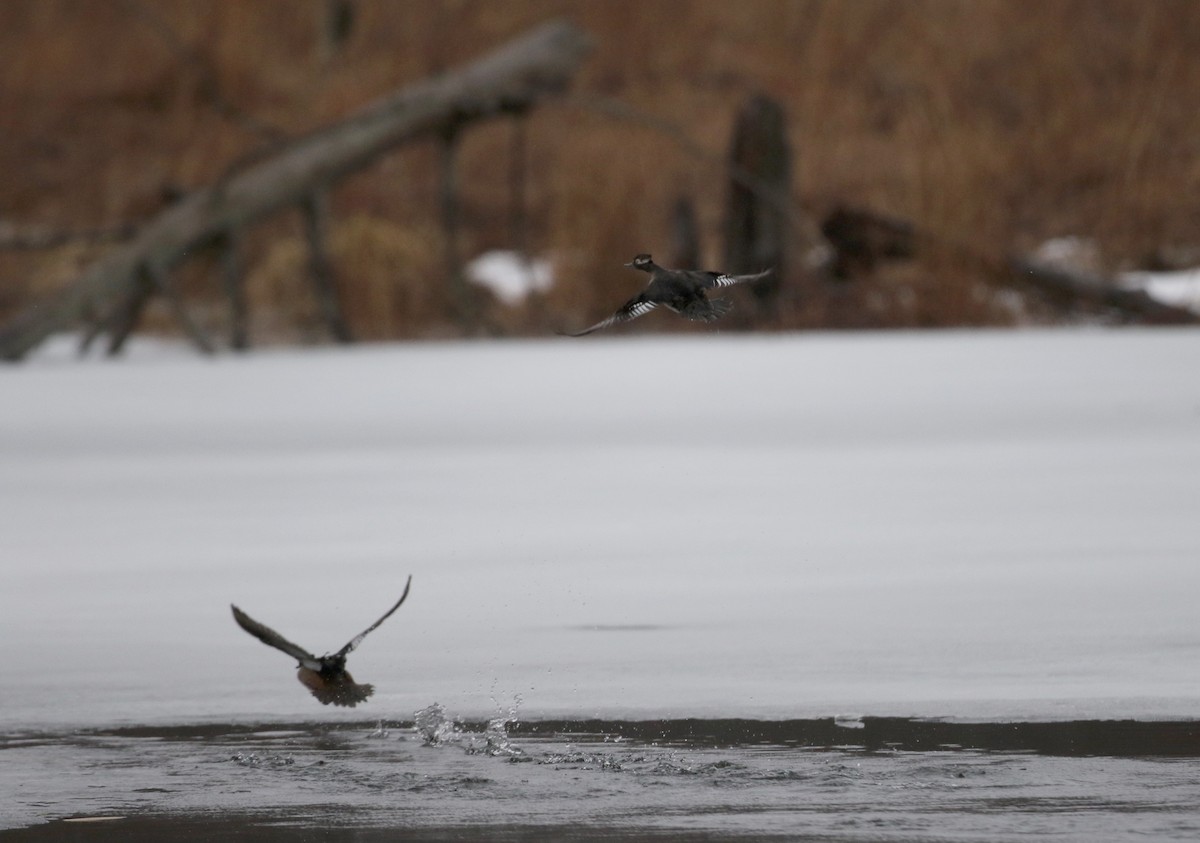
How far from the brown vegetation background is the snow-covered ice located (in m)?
2.87

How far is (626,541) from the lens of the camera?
3.67 m

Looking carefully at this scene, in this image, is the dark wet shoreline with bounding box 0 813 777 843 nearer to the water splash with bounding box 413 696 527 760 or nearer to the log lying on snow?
the water splash with bounding box 413 696 527 760

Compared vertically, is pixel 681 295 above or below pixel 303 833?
above

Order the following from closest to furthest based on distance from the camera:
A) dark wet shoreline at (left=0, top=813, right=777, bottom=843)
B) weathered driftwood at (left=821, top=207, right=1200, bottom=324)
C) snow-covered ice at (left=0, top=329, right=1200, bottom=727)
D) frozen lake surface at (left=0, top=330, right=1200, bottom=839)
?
dark wet shoreline at (left=0, top=813, right=777, bottom=843)
frozen lake surface at (left=0, top=330, right=1200, bottom=839)
snow-covered ice at (left=0, top=329, right=1200, bottom=727)
weathered driftwood at (left=821, top=207, right=1200, bottom=324)

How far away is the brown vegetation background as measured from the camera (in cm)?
923

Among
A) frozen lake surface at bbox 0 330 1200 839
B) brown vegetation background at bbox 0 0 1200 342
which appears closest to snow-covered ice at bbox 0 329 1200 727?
frozen lake surface at bbox 0 330 1200 839

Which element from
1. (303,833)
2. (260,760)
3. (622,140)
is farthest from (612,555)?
(622,140)

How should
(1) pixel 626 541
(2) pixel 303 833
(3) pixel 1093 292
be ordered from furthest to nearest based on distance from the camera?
(3) pixel 1093 292 < (1) pixel 626 541 < (2) pixel 303 833

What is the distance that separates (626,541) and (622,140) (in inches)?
291

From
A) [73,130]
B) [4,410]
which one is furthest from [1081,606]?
[73,130]

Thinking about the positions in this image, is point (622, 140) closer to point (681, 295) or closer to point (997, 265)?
point (997, 265)

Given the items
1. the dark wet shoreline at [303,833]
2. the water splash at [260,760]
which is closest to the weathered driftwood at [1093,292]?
the water splash at [260,760]

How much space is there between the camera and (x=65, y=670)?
2.78 metres

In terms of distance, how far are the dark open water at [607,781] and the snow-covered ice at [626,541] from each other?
4.1 inches
